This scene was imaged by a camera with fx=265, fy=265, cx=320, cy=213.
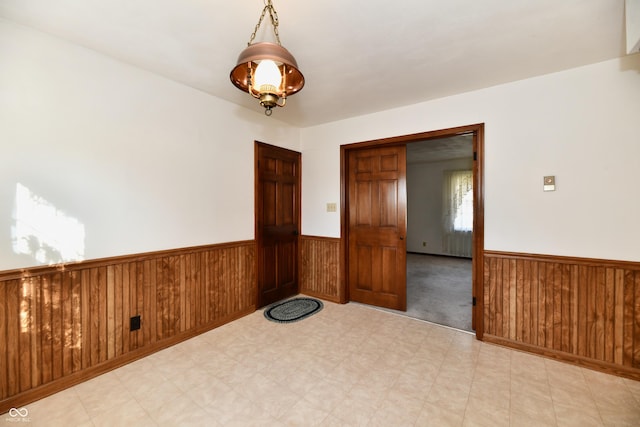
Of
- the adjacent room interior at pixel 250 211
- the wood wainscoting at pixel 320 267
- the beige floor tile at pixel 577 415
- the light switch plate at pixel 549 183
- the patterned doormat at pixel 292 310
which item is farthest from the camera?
the wood wainscoting at pixel 320 267

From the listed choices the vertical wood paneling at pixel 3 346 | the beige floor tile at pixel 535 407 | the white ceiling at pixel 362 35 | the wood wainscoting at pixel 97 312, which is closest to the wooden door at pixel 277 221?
the wood wainscoting at pixel 97 312

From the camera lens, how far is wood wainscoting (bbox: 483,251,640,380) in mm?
2152

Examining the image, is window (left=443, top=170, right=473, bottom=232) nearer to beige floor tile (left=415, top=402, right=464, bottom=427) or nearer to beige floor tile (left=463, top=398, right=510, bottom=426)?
beige floor tile (left=463, top=398, right=510, bottom=426)

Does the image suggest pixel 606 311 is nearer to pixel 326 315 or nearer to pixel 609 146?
pixel 609 146

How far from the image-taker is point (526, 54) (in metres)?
2.14

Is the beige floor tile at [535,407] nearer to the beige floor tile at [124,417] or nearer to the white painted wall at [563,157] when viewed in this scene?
the white painted wall at [563,157]

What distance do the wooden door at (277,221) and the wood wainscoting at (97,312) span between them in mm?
598

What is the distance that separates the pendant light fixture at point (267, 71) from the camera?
136cm

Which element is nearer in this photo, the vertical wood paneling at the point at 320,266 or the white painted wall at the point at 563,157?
the white painted wall at the point at 563,157

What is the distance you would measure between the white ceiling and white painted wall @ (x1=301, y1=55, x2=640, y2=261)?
A: 21 cm

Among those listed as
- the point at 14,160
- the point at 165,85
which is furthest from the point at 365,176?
the point at 14,160

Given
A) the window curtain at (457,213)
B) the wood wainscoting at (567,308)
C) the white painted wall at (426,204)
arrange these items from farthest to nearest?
the white painted wall at (426,204) < the window curtain at (457,213) < the wood wainscoting at (567,308)
